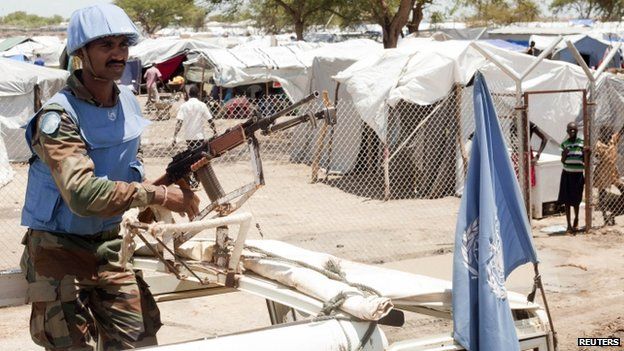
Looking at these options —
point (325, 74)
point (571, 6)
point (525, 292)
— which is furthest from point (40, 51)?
point (571, 6)

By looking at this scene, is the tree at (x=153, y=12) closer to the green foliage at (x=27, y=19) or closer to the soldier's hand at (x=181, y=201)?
the green foliage at (x=27, y=19)

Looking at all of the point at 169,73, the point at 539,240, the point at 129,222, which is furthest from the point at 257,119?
the point at 169,73

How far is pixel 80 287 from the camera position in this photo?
137 inches

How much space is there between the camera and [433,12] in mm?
38219

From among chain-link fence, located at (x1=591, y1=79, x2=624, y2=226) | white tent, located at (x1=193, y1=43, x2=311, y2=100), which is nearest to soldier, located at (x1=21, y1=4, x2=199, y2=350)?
chain-link fence, located at (x1=591, y1=79, x2=624, y2=226)

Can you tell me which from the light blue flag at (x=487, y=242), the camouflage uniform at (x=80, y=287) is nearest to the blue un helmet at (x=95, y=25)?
the camouflage uniform at (x=80, y=287)

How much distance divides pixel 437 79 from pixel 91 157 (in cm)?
1016

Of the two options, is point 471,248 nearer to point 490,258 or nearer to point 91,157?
point 490,258

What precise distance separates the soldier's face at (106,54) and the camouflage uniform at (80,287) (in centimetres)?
10

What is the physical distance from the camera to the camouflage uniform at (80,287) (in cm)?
339

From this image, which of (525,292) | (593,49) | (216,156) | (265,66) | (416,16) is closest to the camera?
(216,156)

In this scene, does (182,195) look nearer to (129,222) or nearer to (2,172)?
(129,222)

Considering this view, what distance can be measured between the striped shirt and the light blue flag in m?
7.99

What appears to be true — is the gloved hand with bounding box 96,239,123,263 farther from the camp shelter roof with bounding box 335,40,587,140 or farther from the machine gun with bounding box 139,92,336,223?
the camp shelter roof with bounding box 335,40,587,140
